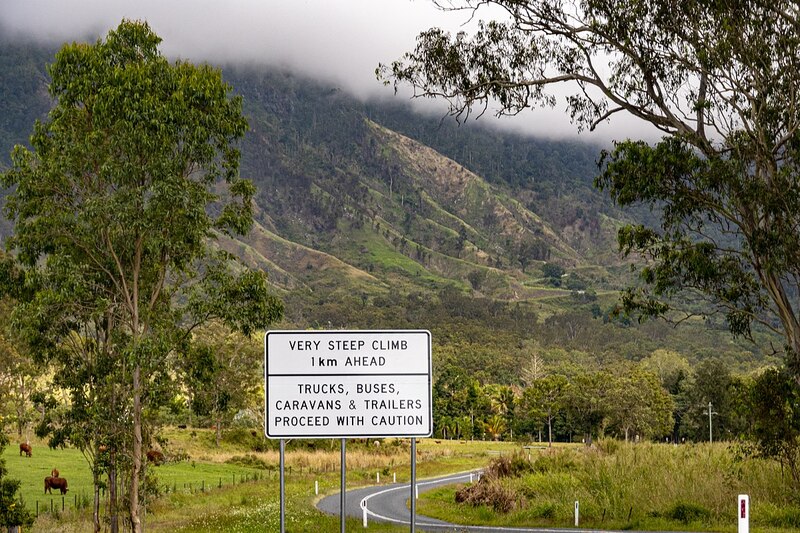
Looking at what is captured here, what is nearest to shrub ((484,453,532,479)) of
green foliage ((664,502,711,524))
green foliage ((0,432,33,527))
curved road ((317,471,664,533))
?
curved road ((317,471,664,533))

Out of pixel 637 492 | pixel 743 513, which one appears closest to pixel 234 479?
pixel 637 492

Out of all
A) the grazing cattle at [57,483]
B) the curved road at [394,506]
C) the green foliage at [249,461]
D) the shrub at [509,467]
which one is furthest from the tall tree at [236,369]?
the shrub at [509,467]

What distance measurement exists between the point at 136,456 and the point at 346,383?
55.5ft

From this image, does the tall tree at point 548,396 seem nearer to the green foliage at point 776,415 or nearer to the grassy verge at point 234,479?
the grassy verge at point 234,479

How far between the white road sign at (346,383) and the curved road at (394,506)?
15.6 metres

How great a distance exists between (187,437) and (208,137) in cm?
5511

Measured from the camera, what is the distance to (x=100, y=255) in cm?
2833

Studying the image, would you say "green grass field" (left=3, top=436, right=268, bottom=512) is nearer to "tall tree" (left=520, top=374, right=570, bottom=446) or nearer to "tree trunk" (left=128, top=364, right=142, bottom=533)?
"tree trunk" (left=128, top=364, right=142, bottom=533)

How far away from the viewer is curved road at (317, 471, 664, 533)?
3309 centimetres

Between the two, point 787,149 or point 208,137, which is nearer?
point 787,149

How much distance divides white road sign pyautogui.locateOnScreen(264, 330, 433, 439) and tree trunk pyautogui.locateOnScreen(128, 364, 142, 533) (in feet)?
50.4

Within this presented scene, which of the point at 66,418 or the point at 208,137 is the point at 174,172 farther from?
the point at 66,418

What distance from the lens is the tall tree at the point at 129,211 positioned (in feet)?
87.2

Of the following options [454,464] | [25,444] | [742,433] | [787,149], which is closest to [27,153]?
[787,149]
